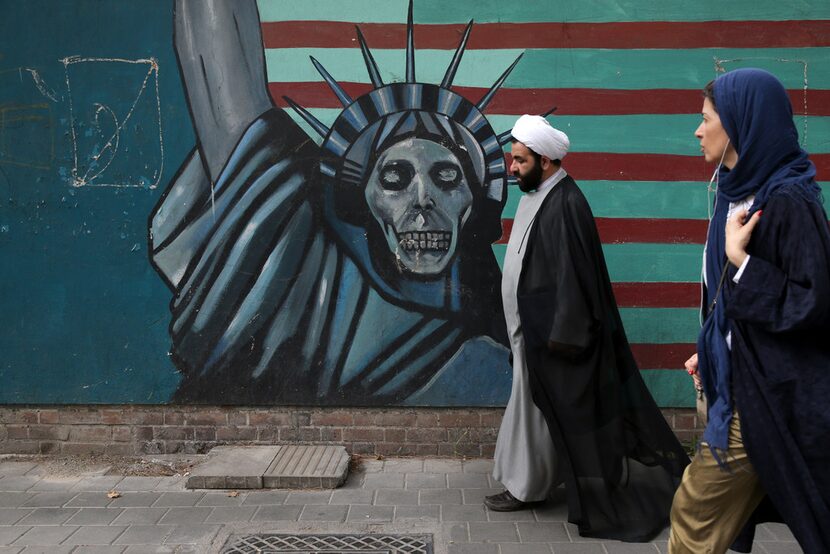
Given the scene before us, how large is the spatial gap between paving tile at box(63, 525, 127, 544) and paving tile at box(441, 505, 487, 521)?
1.62 m

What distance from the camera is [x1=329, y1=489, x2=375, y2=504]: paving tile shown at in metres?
4.54

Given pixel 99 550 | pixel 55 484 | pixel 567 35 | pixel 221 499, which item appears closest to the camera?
pixel 99 550

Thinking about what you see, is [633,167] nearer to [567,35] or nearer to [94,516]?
[567,35]

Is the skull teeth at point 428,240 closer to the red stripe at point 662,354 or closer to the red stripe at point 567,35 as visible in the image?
the red stripe at point 567,35

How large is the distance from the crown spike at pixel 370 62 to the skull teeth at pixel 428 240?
920 millimetres

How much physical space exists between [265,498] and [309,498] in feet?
0.78

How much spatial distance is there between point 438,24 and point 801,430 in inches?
129

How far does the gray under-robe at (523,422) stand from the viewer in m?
4.31

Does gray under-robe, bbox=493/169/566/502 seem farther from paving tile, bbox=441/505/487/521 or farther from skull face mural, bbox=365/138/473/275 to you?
skull face mural, bbox=365/138/473/275

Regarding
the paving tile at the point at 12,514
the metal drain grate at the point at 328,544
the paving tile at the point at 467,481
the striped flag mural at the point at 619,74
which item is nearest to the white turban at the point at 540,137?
the striped flag mural at the point at 619,74

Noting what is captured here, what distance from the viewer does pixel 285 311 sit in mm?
5180

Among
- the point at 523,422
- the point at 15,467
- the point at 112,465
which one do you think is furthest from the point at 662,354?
the point at 15,467

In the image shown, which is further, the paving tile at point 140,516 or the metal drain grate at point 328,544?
the paving tile at point 140,516

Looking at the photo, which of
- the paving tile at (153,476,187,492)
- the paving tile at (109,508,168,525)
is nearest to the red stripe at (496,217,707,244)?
the paving tile at (153,476,187,492)
